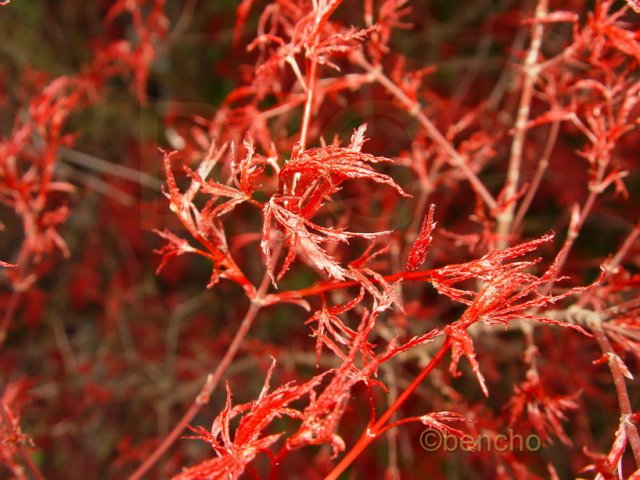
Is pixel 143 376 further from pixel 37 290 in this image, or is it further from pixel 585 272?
pixel 585 272

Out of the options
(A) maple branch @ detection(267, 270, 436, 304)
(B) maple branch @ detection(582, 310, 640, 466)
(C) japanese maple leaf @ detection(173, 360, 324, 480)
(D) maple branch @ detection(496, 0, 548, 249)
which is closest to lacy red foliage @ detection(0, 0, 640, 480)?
(D) maple branch @ detection(496, 0, 548, 249)

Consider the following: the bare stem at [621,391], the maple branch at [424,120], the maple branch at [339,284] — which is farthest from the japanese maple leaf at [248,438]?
the maple branch at [424,120]

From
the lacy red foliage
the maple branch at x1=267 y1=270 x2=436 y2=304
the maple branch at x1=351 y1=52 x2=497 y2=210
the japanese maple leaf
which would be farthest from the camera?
the lacy red foliage

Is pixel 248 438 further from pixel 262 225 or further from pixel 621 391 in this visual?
pixel 262 225

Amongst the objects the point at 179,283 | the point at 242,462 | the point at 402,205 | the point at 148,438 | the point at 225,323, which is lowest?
the point at 148,438

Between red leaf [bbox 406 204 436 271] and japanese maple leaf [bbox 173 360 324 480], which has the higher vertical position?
red leaf [bbox 406 204 436 271]

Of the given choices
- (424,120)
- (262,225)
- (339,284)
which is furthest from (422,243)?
(262,225)

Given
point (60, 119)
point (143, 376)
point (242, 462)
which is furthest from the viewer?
point (143, 376)

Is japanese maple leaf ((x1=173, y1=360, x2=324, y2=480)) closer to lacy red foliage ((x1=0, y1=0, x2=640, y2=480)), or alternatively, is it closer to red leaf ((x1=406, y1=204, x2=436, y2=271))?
red leaf ((x1=406, y1=204, x2=436, y2=271))

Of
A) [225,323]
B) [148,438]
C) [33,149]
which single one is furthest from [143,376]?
[33,149]

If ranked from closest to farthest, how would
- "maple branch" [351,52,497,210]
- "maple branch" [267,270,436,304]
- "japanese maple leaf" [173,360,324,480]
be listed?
"japanese maple leaf" [173,360,324,480] → "maple branch" [267,270,436,304] → "maple branch" [351,52,497,210]

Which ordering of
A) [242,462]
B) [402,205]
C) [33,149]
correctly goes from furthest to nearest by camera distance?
[402,205] < [33,149] < [242,462]
